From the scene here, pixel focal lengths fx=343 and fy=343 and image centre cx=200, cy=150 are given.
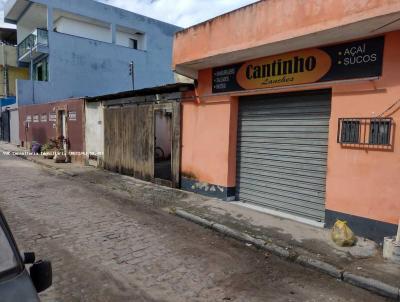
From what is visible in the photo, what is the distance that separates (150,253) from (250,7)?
535 cm

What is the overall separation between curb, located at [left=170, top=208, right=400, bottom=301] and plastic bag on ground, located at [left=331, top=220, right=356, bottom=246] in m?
0.81

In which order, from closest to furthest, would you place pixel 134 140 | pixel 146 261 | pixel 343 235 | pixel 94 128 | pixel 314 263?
pixel 314 263
pixel 146 261
pixel 343 235
pixel 134 140
pixel 94 128

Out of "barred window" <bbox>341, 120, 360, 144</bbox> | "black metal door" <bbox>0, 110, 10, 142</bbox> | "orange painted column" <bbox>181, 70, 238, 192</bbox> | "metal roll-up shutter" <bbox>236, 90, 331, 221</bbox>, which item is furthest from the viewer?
"black metal door" <bbox>0, 110, 10, 142</bbox>

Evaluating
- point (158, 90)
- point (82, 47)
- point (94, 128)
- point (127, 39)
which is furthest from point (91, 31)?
point (158, 90)

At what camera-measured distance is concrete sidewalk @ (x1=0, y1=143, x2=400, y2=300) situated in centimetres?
457

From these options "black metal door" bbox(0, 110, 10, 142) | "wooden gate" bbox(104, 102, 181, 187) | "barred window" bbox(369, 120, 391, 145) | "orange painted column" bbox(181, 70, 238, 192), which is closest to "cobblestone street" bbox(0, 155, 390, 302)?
"orange painted column" bbox(181, 70, 238, 192)

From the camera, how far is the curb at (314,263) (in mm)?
4248

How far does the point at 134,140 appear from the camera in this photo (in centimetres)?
1209

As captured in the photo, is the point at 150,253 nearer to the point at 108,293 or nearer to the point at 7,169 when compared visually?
the point at 108,293

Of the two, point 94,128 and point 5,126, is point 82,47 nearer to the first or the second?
point 94,128

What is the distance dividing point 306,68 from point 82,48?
2187cm

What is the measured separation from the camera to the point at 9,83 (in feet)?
108

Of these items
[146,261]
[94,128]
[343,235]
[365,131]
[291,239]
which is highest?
[365,131]

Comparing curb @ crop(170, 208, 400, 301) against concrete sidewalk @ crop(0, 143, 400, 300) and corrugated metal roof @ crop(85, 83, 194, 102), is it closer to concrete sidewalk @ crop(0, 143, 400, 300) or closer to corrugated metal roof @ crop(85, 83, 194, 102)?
concrete sidewalk @ crop(0, 143, 400, 300)
